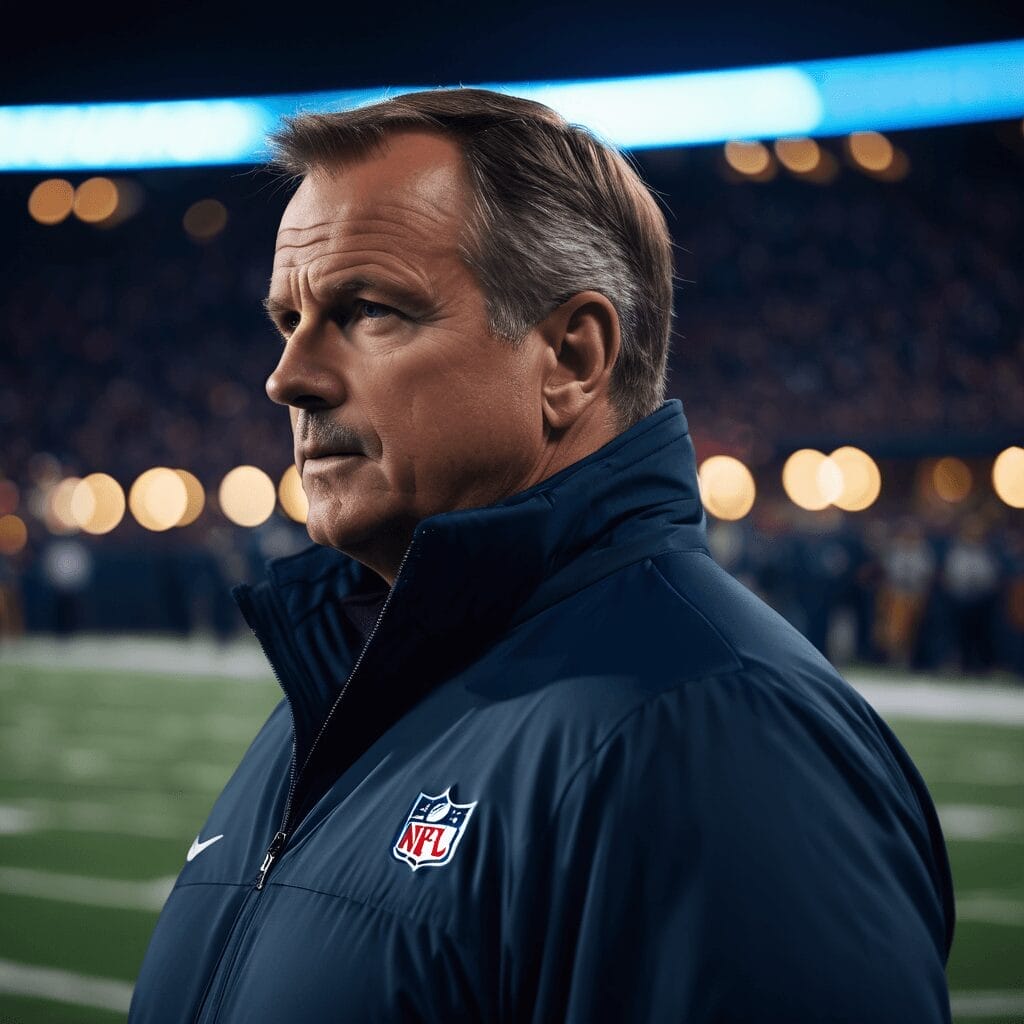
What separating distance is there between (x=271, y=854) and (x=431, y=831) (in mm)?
282

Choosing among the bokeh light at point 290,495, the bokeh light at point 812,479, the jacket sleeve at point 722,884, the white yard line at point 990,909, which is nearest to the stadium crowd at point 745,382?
the bokeh light at point 812,479

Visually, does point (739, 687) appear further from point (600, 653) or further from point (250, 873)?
point (250, 873)

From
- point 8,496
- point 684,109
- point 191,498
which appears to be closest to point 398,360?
point 684,109

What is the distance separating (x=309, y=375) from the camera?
1.64 meters

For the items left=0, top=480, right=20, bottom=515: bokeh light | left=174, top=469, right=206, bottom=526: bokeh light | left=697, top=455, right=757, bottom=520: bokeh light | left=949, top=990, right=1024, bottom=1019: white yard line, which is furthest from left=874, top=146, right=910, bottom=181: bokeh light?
left=949, top=990, right=1024, bottom=1019: white yard line

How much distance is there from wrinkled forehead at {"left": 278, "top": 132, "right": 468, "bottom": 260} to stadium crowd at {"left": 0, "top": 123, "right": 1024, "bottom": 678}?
15.5 metres

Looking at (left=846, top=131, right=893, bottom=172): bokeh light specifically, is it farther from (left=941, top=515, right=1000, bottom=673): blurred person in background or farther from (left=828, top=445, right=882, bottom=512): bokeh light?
(left=941, top=515, right=1000, bottom=673): blurred person in background

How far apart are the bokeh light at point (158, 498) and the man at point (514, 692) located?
105ft

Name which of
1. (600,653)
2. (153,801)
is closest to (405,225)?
(600,653)

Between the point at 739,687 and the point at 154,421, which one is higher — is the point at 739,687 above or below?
below

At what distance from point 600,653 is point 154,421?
1283 inches

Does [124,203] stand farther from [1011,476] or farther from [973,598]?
[973,598]

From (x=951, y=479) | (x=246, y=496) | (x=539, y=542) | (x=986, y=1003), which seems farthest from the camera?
(x=246, y=496)

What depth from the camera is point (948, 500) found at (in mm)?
24312
